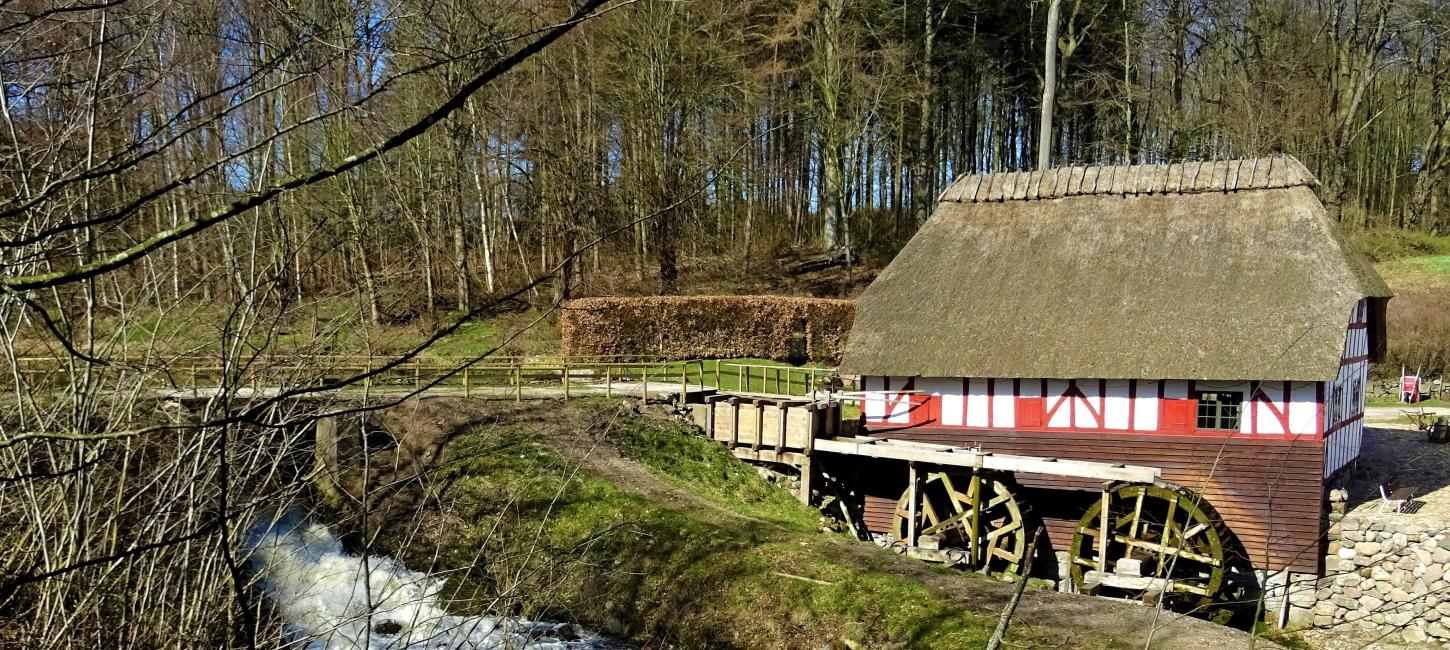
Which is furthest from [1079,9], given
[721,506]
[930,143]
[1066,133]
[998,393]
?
[721,506]

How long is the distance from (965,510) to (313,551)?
34.2ft

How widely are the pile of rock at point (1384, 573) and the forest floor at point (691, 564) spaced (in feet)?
20.2

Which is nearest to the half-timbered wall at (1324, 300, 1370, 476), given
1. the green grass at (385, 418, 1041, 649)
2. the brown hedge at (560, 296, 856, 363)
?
the green grass at (385, 418, 1041, 649)

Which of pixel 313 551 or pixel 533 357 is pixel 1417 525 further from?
pixel 533 357

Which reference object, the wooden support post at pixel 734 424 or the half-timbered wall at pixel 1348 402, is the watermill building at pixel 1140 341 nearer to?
the half-timbered wall at pixel 1348 402

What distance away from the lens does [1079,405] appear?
1537cm

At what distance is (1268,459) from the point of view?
14.2 meters

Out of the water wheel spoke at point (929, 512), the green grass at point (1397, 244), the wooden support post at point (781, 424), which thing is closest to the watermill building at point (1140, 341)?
the water wheel spoke at point (929, 512)

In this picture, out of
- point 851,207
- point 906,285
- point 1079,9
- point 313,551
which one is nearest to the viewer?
point 313,551

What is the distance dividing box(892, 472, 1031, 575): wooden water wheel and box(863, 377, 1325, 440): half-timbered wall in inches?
44.8

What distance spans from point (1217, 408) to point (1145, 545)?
2.63 meters

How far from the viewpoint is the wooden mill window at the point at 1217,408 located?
14578mm

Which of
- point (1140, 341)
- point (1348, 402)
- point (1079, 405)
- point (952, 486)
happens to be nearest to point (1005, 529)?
point (952, 486)

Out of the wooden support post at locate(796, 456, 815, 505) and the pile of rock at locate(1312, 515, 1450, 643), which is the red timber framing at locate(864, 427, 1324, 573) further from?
the wooden support post at locate(796, 456, 815, 505)
